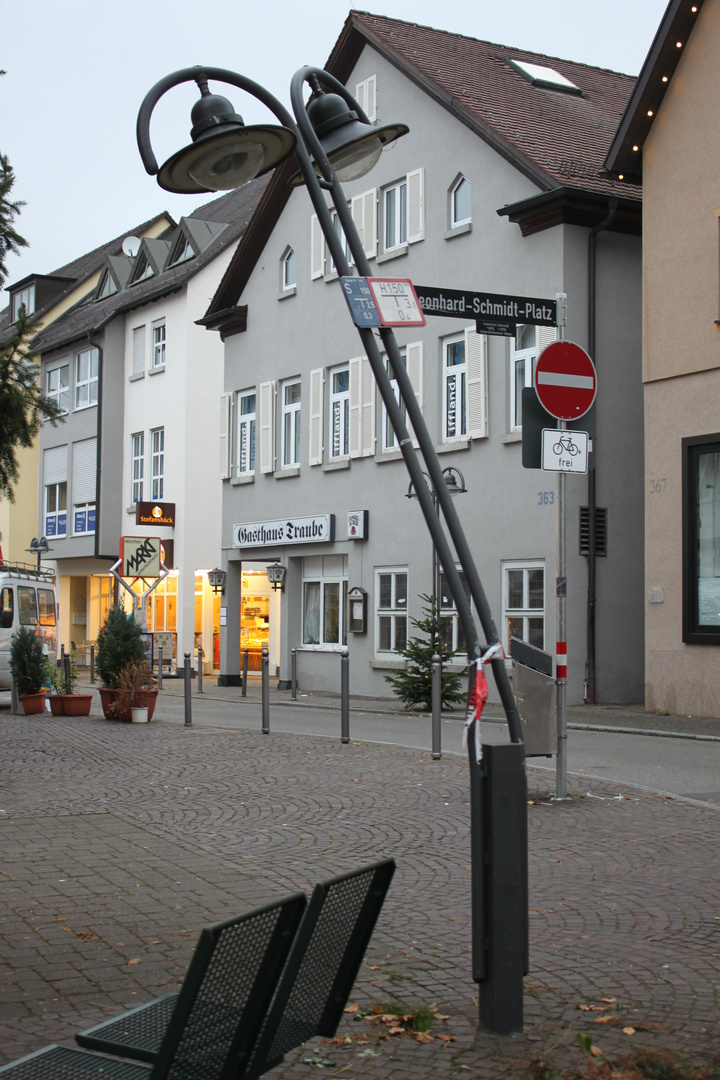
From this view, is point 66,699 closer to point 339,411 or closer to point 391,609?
point 391,609

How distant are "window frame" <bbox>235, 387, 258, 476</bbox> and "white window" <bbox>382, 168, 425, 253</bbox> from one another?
5797mm

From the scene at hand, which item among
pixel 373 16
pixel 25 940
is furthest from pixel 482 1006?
pixel 373 16

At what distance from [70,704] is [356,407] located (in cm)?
963

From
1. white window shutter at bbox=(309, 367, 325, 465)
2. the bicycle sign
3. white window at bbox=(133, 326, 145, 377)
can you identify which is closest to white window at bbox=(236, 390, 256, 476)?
white window shutter at bbox=(309, 367, 325, 465)

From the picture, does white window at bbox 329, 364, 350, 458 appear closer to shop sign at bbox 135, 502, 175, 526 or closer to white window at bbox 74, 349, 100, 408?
shop sign at bbox 135, 502, 175, 526

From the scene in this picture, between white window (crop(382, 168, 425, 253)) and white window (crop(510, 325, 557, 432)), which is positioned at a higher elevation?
white window (crop(382, 168, 425, 253))

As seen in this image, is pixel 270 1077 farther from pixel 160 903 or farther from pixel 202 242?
pixel 202 242

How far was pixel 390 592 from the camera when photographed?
24781 millimetres

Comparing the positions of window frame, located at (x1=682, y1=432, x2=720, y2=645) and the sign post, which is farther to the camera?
window frame, located at (x1=682, y1=432, x2=720, y2=645)

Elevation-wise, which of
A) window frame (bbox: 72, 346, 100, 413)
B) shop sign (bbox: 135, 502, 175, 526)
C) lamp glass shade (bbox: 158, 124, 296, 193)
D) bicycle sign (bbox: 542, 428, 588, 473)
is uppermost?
window frame (bbox: 72, 346, 100, 413)

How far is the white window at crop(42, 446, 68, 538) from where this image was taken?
137 feet

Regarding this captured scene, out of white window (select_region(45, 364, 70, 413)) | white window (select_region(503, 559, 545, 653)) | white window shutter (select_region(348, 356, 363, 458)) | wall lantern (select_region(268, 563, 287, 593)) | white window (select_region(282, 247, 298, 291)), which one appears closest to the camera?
white window (select_region(503, 559, 545, 653))

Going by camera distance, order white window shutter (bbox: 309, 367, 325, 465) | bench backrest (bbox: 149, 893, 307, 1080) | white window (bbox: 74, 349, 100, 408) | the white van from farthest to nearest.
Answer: white window (bbox: 74, 349, 100, 408) → white window shutter (bbox: 309, 367, 325, 465) → the white van → bench backrest (bbox: 149, 893, 307, 1080)

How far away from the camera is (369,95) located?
2577 centimetres
